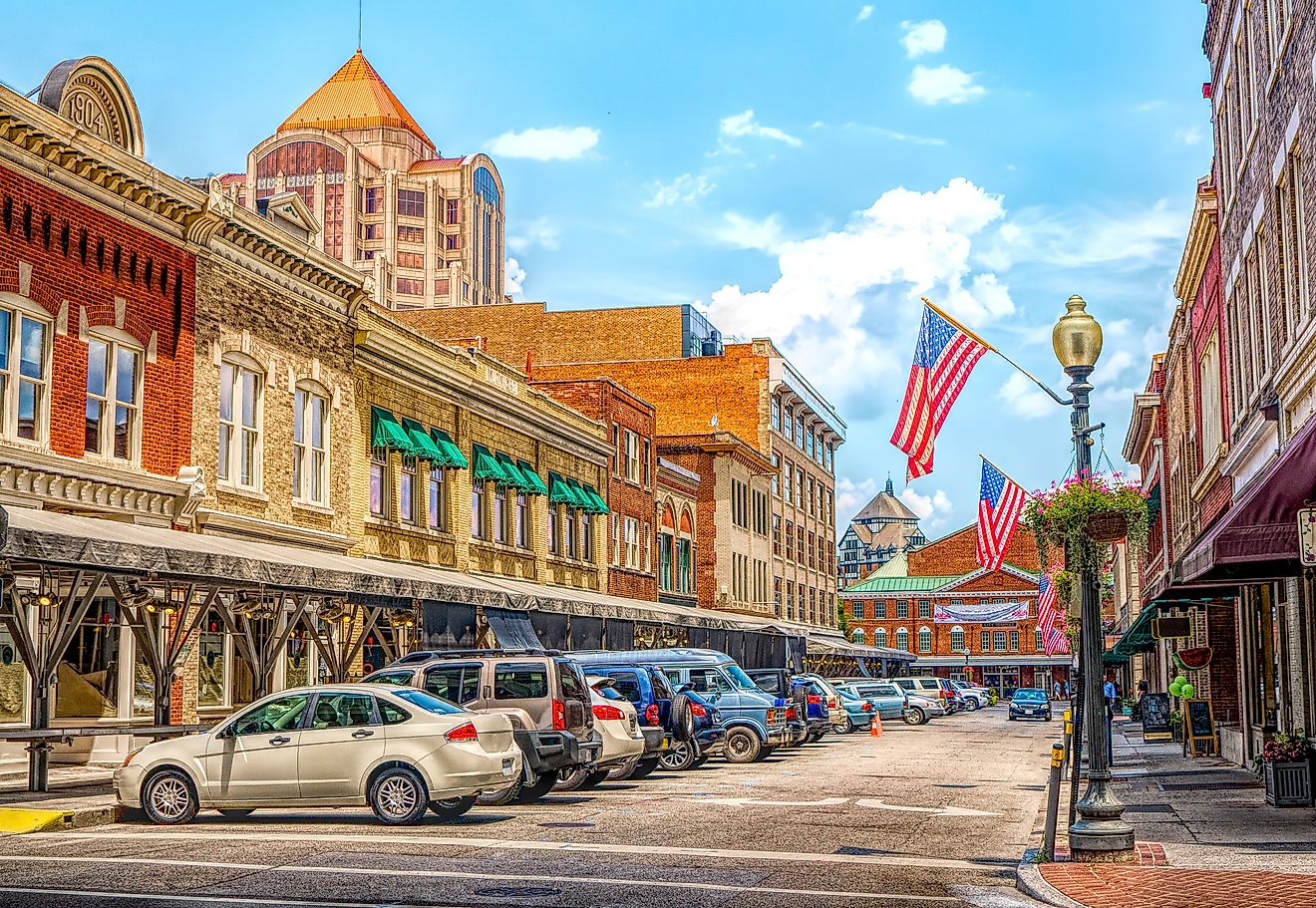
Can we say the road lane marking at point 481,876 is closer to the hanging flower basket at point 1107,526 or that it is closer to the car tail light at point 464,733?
the car tail light at point 464,733

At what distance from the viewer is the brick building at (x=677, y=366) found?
7200 centimetres

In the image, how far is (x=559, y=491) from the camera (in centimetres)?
4600

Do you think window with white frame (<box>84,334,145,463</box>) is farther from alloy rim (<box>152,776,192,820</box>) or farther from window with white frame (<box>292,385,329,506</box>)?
alloy rim (<box>152,776,192,820</box>)

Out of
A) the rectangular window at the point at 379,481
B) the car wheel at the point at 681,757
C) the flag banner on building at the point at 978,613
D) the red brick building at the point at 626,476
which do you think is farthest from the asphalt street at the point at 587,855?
the flag banner on building at the point at 978,613

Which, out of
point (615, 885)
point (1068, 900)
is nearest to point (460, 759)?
point (615, 885)

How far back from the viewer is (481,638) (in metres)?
31.9

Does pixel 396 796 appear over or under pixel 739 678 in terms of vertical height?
under

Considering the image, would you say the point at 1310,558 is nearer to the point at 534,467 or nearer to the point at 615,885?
the point at 615,885

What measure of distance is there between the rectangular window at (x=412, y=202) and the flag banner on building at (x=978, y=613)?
59.9 metres

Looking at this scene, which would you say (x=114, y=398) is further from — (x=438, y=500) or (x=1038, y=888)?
(x=1038, y=888)

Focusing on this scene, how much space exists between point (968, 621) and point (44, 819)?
11426 centimetres

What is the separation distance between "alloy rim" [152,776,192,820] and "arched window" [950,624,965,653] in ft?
377

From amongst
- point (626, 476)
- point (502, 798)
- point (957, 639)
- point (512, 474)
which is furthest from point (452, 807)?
point (957, 639)

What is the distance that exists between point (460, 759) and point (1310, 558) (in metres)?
8.80
